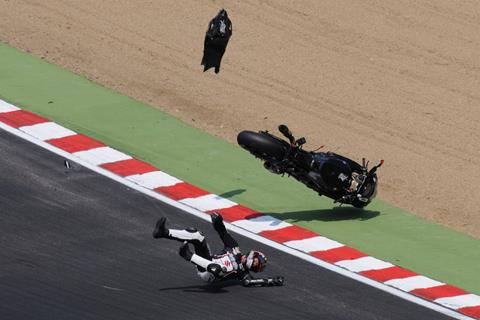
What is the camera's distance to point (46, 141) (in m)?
22.5

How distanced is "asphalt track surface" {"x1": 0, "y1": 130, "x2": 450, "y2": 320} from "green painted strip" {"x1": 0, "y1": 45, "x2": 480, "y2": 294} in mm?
1265

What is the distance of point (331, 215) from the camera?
21203 millimetres

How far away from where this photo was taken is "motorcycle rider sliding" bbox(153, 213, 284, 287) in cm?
1753

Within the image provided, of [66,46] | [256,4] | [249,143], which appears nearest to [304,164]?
[249,143]

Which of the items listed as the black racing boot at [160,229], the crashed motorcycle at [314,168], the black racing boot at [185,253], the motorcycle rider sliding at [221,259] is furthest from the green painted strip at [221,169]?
the black racing boot at [160,229]

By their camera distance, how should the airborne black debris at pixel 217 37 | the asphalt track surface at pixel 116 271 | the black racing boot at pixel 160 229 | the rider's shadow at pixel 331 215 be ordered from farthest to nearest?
the rider's shadow at pixel 331 215, the airborne black debris at pixel 217 37, the asphalt track surface at pixel 116 271, the black racing boot at pixel 160 229

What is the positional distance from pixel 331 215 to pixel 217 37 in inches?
127

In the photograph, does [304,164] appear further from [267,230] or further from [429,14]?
[429,14]

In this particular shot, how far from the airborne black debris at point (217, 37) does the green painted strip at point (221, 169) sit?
2040 mm

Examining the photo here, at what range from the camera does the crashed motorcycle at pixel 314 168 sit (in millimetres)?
20047

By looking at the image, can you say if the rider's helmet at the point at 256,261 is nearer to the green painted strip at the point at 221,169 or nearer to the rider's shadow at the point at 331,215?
the green painted strip at the point at 221,169

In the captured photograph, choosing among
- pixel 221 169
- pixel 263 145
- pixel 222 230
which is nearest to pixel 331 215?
pixel 263 145

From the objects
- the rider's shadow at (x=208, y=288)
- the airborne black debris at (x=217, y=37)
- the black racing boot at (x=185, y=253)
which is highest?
the airborne black debris at (x=217, y=37)

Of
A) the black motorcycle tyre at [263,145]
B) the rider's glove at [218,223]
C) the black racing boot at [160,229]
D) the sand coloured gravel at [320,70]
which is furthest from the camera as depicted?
the sand coloured gravel at [320,70]
